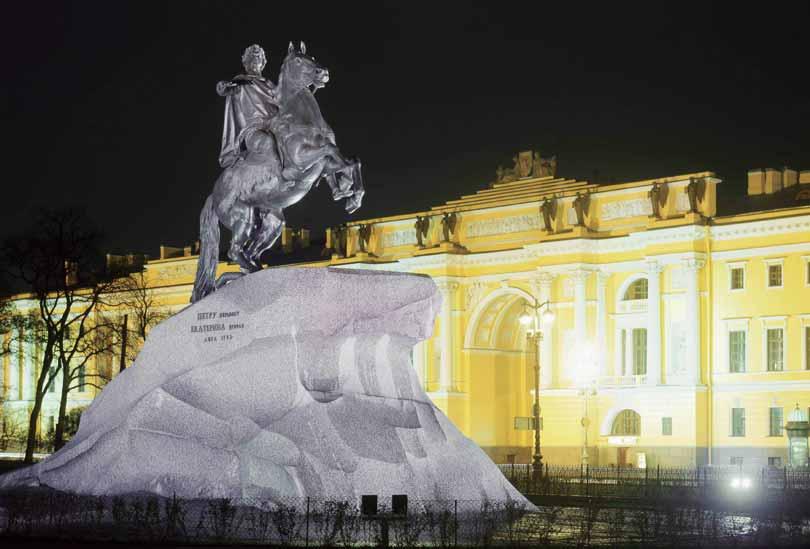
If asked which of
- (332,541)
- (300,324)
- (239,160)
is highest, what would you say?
(239,160)

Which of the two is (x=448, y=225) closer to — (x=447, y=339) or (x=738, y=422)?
(x=447, y=339)

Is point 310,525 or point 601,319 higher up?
point 601,319

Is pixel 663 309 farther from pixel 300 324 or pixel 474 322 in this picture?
pixel 300 324

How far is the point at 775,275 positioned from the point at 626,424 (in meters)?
10.1

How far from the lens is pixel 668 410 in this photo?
71.1m

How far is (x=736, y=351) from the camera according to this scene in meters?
70.6

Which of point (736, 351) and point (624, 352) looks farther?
point (624, 352)

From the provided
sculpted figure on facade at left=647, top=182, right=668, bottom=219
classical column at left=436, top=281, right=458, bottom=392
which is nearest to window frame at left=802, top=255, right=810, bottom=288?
sculpted figure on facade at left=647, top=182, right=668, bottom=219

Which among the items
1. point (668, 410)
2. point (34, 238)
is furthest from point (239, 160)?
point (668, 410)

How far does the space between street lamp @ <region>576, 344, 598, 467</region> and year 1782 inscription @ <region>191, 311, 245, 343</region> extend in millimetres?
52240

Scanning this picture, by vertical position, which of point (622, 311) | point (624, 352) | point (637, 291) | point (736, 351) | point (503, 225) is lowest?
point (736, 351)

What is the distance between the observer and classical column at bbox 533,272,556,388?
252ft

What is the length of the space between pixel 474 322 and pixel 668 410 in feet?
46.1

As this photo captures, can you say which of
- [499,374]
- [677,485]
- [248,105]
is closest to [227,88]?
[248,105]
